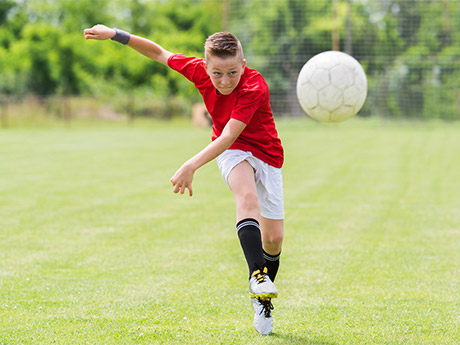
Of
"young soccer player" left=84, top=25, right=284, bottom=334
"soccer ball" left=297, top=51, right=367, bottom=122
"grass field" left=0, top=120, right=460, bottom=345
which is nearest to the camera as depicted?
"young soccer player" left=84, top=25, right=284, bottom=334

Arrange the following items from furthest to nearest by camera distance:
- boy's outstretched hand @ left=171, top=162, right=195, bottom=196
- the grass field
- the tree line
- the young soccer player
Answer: the tree line, the grass field, the young soccer player, boy's outstretched hand @ left=171, top=162, right=195, bottom=196

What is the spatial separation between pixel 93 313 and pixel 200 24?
174 ft

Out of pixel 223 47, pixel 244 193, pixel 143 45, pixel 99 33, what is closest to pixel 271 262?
pixel 244 193

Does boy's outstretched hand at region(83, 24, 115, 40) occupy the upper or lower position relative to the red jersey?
upper

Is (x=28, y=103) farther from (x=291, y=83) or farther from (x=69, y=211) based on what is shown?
(x=69, y=211)

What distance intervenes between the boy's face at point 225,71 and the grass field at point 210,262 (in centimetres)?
150

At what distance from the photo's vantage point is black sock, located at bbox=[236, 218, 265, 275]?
3809mm

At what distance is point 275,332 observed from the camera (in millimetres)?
3895

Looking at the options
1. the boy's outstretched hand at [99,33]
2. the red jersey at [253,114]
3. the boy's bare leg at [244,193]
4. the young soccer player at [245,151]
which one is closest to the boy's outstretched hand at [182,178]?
the young soccer player at [245,151]

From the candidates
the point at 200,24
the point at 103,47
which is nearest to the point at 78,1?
the point at 103,47

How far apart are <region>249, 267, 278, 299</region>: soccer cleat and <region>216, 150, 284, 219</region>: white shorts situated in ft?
2.02

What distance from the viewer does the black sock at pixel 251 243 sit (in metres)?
3.81

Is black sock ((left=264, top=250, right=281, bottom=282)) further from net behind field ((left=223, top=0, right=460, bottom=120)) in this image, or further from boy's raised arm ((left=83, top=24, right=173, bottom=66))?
net behind field ((left=223, top=0, right=460, bottom=120))

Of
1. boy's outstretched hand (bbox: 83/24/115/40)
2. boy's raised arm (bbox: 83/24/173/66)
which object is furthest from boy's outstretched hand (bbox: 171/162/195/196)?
boy's outstretched hand (bbox: 83/24/115/40)
